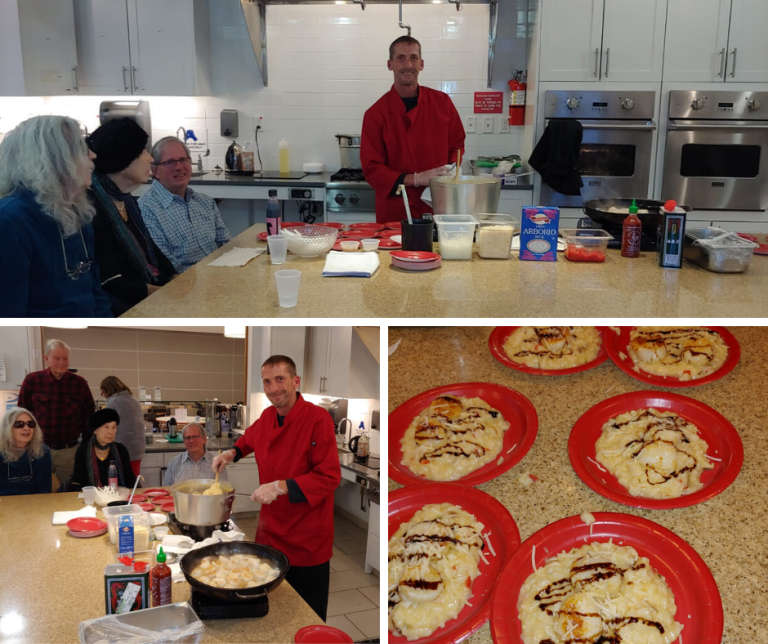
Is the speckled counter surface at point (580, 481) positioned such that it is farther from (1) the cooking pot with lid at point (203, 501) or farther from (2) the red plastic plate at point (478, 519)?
(1) the cooking pot with lid at point (203, 501)

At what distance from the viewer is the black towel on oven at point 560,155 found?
442 cm

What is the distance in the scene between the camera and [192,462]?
1.36 meters

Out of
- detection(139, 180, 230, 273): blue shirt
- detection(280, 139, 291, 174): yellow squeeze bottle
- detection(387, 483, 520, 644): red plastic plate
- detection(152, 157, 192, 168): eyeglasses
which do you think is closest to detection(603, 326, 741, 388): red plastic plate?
detection(387, 483, 520, 644): red plastic plate

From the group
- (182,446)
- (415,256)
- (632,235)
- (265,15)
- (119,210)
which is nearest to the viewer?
(182,446)

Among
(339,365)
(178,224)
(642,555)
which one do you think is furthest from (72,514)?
(178,224)

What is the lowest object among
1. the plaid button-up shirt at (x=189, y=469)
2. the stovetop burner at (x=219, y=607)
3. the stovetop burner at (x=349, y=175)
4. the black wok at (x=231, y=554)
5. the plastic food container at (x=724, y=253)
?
the stovetop burner at (x=219, y=607)

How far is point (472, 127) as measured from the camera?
5188 millimetres

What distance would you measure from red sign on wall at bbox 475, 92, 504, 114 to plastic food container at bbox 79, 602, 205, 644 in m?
4.48

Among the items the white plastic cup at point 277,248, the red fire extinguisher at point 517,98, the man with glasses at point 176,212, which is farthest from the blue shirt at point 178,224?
the red fire extinguisher at point 517,98

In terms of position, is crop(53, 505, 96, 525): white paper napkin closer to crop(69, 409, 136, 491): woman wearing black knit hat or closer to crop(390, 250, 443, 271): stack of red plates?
crop(69, 409, 136, 491): woman wearing black knit hat

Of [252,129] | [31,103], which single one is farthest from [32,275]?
[31,103]

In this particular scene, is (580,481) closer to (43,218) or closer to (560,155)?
(43,218)

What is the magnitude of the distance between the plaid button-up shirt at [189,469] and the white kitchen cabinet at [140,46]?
13.3ft

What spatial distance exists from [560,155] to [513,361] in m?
3.18
